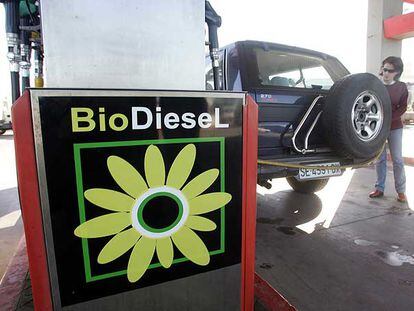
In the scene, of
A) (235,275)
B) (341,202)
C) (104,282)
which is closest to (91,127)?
(104,282)

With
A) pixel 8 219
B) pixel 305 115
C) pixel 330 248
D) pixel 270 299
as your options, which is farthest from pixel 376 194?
pixel 8 219

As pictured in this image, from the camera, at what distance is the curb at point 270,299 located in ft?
6.05

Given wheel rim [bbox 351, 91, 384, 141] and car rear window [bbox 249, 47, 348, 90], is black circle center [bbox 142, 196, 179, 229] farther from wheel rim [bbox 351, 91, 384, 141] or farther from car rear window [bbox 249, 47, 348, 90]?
wheel rim [bbox 351, 91, 384, 141]

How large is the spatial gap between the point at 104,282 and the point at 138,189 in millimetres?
368

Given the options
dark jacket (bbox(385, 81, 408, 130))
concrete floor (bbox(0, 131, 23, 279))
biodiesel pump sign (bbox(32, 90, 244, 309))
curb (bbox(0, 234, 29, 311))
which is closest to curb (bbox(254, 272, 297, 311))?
biodiesel pump sign (bbox(32, 90, 244, 309))

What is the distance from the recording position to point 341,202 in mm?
4086

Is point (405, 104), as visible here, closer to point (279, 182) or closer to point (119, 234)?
point (279, 182)

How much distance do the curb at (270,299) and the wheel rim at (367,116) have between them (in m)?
1.69

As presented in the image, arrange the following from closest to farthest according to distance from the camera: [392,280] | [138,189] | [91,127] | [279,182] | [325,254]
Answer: [91,127], [138,189], [392,280], [325,254], [279,182]

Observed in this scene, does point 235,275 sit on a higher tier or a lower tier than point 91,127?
lower

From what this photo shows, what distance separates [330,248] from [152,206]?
Result: 2.10 metres

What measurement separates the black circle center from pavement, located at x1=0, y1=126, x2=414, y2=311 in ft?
3.14

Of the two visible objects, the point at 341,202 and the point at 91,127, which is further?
the point at 341,202

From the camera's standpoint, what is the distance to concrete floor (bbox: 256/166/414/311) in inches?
83.7
